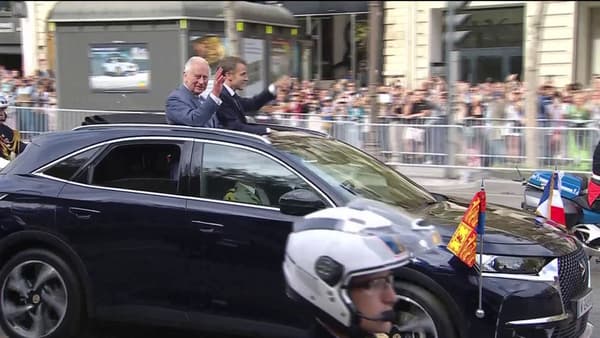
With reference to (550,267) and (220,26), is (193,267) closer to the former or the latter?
(550,267)

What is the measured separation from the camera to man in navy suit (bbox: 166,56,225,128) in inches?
213

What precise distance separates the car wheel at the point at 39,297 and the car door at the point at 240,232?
2.95 feet

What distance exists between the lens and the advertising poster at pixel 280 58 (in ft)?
56.2

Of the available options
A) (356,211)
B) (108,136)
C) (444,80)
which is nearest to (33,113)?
(444,80)

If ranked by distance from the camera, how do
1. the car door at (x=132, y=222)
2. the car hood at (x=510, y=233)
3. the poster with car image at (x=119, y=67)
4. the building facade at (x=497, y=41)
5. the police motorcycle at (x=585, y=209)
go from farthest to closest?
1. the building facade at (x=497, y=41)
2. the poster with car image at (x=119, y=67)
3. the police motorcycle at (x=585, y=209)
4. the car door at (x=132, y=222)
5. the car hood at (x=510, y=233)

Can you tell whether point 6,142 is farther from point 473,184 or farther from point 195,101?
point 473,184

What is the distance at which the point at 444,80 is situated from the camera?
54.6ft

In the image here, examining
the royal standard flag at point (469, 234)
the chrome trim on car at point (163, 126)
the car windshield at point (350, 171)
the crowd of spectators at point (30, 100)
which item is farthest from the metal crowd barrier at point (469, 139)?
the royal standard flag at point (469, 234)

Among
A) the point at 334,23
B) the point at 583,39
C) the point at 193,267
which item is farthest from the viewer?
the point at 334,23

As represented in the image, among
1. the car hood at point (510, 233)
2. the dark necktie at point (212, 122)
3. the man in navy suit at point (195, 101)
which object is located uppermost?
the man in navy suit at point (195, 101)

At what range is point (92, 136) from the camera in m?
5.18

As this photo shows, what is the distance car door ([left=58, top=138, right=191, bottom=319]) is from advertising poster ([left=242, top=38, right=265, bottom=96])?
10813 millimetres

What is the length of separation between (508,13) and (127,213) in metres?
19.9

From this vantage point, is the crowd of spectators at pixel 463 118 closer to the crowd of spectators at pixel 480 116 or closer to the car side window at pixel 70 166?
the crowd of spectators at pixel 480 116
